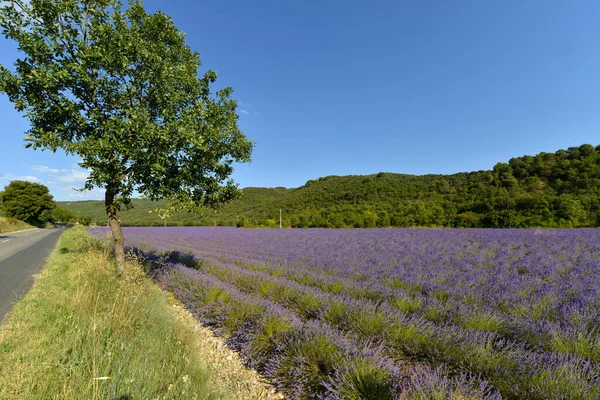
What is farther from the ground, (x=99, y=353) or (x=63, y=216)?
(x=63, y=216)

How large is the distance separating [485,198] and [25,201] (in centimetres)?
8035

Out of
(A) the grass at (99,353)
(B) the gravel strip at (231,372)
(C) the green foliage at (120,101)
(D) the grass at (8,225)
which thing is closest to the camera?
(A) the grass at (99,353)

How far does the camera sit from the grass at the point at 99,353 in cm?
221

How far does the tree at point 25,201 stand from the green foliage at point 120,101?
6303 centimetres

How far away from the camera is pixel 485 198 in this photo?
36938 mm

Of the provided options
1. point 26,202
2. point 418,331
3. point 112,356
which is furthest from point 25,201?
point 418,331

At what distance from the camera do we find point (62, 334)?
331 cm

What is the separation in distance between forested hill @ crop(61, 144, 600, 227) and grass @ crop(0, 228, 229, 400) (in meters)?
15.7

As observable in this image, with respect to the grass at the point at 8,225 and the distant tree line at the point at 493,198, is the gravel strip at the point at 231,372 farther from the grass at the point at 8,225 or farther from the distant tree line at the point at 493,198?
the grass at the point at 8,225

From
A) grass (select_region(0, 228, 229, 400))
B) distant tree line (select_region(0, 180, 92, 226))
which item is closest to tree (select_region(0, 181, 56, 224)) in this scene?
distant tree line (select_region(0, 180, 92, 226))

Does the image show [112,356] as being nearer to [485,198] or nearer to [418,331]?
[418,331]

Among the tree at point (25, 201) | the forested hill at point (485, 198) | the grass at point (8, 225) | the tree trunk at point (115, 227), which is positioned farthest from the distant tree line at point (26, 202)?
the tree trunk at point (115, 227)

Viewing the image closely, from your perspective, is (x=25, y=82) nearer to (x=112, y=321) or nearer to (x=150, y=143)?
(x=150, y=143)

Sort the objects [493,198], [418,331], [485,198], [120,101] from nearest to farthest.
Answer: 1. [418,331]
2. [120,101]
3. [493,198]
4. [485,198]
